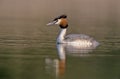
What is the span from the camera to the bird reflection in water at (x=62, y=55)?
2511 cm

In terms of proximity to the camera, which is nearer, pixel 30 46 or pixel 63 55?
pixel 63 55

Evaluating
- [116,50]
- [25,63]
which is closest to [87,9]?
[116,50]

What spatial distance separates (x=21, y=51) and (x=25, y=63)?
11.7 ft

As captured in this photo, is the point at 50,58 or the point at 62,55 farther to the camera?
the point at 62,55

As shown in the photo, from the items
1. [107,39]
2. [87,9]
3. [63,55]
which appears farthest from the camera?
[87,9]

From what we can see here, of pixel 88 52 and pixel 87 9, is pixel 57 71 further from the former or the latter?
pixel 87 9

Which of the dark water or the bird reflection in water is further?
the bird reflection in water

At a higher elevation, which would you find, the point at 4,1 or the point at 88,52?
the point at 4,1

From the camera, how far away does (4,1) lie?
86125 mm

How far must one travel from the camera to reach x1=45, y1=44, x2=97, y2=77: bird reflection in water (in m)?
25.1

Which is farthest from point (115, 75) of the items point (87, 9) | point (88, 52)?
point (87, 9)

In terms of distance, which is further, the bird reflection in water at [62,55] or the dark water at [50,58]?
the bird reflection in water at [62,55]

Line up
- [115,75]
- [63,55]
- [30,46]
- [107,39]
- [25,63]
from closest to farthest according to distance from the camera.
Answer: [115,75], [25,63], [63,55], [30,46], [107,39]

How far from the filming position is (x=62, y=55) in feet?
95.5
